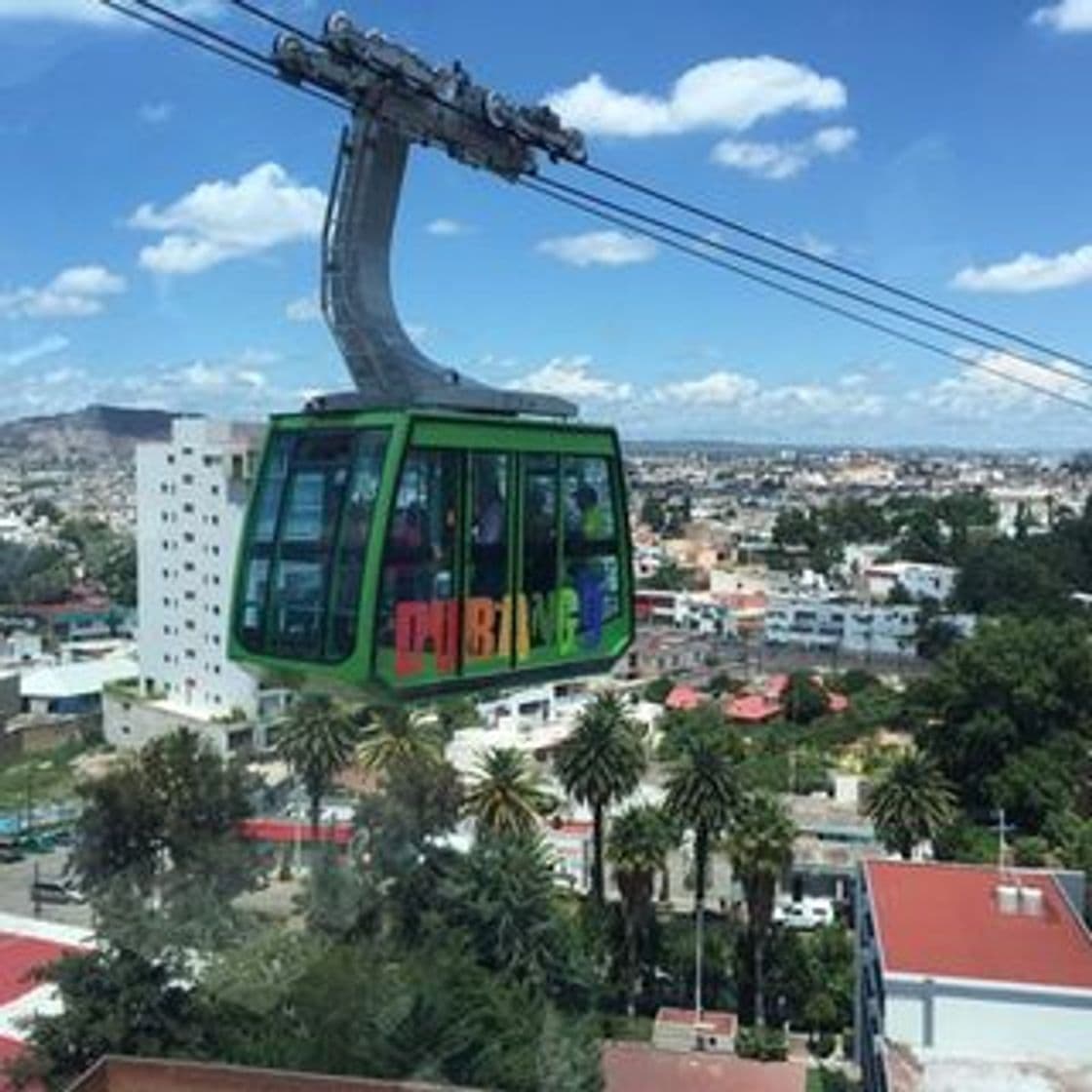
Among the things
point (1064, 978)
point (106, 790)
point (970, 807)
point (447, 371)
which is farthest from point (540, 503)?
point (970, 807)

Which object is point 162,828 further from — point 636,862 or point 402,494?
point 402,494

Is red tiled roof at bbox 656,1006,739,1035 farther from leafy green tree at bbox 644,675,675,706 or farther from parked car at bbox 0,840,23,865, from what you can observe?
leafy green tree at bbox 644,675,675,706

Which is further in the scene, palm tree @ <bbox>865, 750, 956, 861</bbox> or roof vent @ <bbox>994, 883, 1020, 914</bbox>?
palm tree @ <bbox>865, 750, 956, 861</bbox>

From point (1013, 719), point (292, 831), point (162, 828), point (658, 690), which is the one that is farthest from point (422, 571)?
point (658, 690)

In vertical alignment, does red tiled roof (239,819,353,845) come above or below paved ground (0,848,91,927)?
above

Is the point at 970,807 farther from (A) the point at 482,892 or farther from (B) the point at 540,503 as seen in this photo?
(B) the point at 540,503

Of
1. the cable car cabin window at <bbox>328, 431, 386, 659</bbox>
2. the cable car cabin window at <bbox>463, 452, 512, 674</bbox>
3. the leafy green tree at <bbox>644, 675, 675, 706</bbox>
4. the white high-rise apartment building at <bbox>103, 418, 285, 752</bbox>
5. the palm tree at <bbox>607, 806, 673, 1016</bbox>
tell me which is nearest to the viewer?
the cable car cabin window at <bbox>328, 431, 386, 659</bbox>

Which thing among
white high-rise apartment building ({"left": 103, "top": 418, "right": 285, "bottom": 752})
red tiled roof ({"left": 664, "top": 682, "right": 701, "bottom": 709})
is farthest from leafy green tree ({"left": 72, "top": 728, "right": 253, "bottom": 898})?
red tiled roof ({"left": 664, "top": 682, "right": 701, "bottom": 709})

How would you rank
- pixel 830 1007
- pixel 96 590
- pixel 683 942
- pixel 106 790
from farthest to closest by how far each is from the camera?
pixel 96 590
pixel 106 790
pixel 683 942
pixel 830 1007
